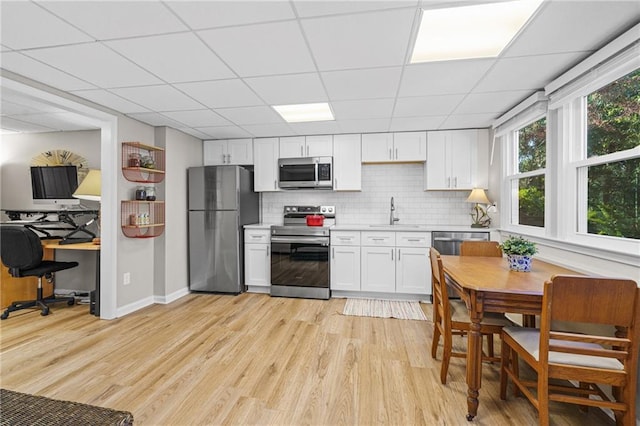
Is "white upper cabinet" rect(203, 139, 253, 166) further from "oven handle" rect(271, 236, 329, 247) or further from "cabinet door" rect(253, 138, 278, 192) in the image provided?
"oven handle" rect(271, 236, 329, 247)

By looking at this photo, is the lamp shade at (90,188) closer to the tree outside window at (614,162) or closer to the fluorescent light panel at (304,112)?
the fluorescent light panel at (304,112)

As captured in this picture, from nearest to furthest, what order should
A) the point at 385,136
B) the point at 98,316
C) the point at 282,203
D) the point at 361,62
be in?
the point at 361,62, the point at 98,316, the point at 385,136, the point at 282,203

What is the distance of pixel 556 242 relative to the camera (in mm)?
2363

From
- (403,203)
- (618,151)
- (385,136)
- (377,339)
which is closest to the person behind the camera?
(618,151)

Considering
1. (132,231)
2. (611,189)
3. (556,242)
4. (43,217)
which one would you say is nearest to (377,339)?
(556,242)

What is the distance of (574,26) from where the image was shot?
1.70 meters

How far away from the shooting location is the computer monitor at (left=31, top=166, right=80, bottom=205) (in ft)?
12.6

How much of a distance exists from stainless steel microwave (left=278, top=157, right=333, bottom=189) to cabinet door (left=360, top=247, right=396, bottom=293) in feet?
3.70

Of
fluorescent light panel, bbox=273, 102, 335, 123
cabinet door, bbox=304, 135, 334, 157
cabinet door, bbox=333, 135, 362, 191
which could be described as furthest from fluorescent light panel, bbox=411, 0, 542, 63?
cabinet door, bbox=304, 135, 334, 157

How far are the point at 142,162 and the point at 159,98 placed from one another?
979 millimetres

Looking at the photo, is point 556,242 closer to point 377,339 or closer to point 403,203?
point 377,339

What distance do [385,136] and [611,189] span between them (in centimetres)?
250

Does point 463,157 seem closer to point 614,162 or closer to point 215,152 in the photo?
point 614,162

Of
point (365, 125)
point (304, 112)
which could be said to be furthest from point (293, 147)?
point (365, 125)
